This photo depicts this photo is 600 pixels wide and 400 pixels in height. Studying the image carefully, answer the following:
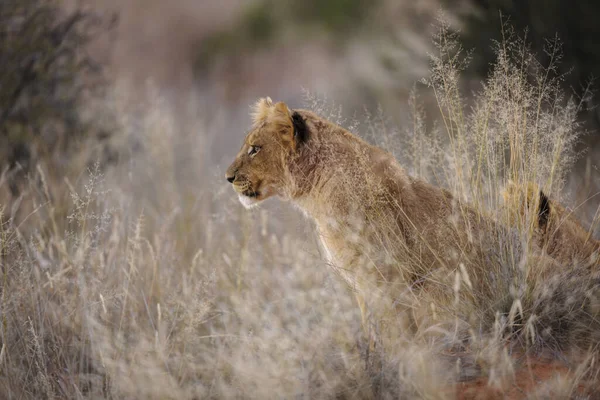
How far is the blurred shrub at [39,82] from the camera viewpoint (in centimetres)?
706

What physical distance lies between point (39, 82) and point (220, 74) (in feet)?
43.2

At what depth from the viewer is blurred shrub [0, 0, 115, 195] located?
7059mm

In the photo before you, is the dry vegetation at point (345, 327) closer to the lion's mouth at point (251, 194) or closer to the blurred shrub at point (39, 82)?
the lion's mouth at point (251, 194)

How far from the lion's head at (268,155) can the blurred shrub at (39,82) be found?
3148 mm

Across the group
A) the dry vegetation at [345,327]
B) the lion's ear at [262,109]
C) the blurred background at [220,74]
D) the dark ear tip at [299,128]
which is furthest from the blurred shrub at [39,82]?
the dark ear tip at [299,128]

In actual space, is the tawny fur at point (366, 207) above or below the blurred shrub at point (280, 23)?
below

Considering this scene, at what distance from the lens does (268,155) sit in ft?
15.2

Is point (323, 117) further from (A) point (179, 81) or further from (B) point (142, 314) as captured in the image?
(A) point (179, 81)

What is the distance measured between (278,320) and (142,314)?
4.15 ft

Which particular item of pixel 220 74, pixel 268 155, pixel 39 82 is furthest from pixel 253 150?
pixel 220 74

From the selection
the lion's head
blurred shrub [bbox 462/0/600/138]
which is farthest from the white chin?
blurred shrub [bbox 462/0/600/138]

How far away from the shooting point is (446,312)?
3.87m

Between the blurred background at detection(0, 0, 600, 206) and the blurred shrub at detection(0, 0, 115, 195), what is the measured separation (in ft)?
0.04

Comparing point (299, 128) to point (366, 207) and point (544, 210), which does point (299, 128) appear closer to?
point (366, 207)
